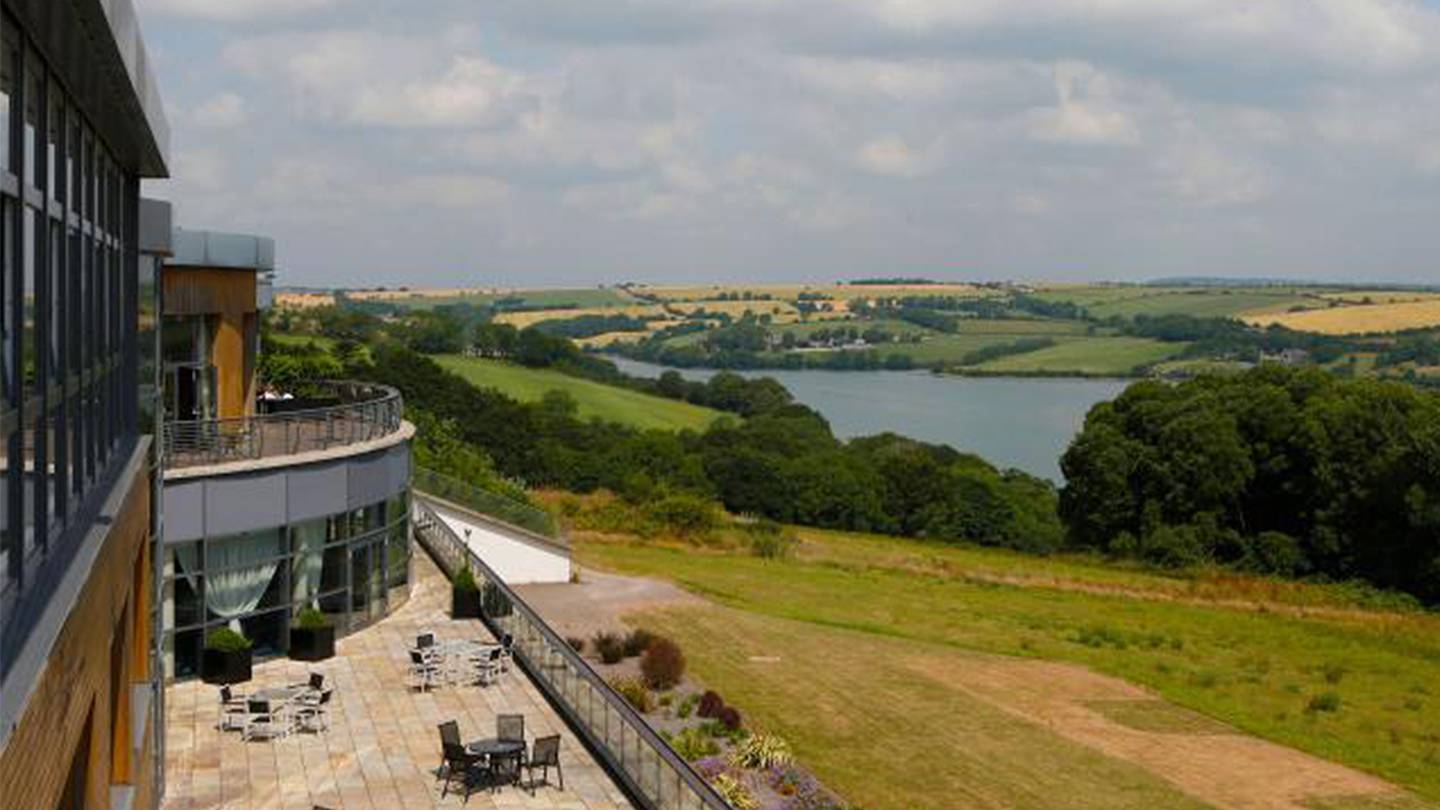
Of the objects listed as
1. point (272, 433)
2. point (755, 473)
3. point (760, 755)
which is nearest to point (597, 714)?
point (760, 755)

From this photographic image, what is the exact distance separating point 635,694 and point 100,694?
19529 mm

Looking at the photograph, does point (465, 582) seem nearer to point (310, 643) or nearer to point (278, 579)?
point (310, 643)

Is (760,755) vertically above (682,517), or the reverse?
(760,755)

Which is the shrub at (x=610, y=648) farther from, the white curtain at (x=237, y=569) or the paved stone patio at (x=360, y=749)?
the white curtain at (x=237, y=569)

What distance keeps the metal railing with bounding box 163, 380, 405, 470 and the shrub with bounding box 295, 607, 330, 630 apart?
2.49m

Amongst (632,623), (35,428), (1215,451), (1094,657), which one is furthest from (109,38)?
(1215,451)

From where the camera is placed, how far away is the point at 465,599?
27078 millimetres

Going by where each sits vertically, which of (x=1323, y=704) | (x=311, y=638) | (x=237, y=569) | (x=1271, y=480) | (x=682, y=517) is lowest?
(x=1323, y=704)

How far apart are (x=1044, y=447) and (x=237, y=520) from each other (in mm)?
119394

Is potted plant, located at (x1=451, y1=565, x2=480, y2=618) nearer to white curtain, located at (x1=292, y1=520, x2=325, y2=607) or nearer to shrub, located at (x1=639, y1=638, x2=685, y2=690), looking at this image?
white curtain, located at (x1=292, y1=520, x2=325, y2=607)

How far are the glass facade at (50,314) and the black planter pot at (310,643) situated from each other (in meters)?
11.8

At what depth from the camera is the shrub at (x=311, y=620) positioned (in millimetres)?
23875

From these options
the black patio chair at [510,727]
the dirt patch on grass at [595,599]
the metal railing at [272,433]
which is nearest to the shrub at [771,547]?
the dirt patch on grass at [595,599]

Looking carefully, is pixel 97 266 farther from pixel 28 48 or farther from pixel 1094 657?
pixel 1094 657
